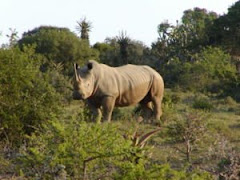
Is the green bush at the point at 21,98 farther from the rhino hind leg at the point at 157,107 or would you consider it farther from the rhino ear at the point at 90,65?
the rhino hind leg at the point at 157,107

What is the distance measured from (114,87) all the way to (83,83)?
1.06m

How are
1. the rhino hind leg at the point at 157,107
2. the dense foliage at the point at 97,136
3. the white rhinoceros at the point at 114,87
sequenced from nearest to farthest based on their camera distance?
the dense foliage at the point at 97,136, the white rhinoceros at the point at 114,87, the rhino hind leg at the point at 157,107

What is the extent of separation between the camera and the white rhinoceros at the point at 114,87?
11.3m

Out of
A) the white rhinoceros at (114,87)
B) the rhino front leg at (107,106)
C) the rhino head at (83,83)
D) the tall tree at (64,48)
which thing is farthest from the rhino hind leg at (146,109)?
the tall tree at (64,48)

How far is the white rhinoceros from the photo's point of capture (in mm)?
11281

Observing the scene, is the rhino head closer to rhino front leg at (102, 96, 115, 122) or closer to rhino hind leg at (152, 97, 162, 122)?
rhino front leg at (102, 96, 115, 122)

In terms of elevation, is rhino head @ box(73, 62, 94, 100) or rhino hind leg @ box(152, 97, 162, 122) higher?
rhino head @ box(73, 62, 94, 100)

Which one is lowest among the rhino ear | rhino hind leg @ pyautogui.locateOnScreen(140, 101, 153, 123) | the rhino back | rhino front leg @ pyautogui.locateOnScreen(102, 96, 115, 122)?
rhino hind leg @ pyautogui.locateOnScreen(140, 101, 153, 123)

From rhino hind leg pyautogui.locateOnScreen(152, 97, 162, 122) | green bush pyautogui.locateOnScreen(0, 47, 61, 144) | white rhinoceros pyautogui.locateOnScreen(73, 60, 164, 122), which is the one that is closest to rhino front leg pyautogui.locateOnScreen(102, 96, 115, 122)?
white rhinoceros pyautogui.locateOnScreen(73, 60, 164, 122)

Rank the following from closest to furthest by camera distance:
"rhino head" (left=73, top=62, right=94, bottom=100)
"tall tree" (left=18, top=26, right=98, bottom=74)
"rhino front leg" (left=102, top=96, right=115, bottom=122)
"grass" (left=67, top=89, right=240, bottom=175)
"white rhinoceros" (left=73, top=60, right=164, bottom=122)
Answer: "grass" (left=67, top=89, right=240, bottom=175) → "rhino head" (left=73, top=62, right=94, bottom=100) → "white rhinoceros" (left=73, top=60, right=164, bottom=122) → "rhino front leg" (left=102, top=96, right=115, bottom=122) → "tall tree" (left=18, top=26, right=98, bottom=74)

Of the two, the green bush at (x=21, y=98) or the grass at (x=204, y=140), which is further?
the green bush at (x=21, y=98)

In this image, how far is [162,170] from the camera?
5387mm

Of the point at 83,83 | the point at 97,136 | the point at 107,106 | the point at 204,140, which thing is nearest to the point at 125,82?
the point at 107,106

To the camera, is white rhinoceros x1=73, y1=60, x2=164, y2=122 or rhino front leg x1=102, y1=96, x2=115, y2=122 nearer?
white rhinoceros x1=73, y1=60, x2=164, y2=122
